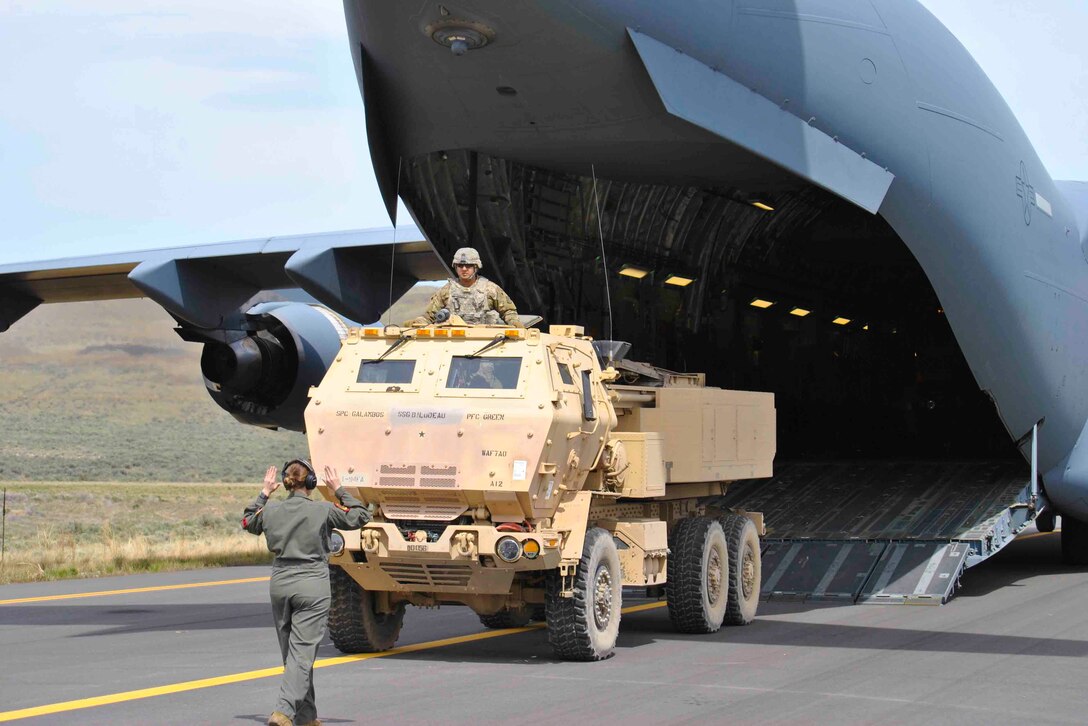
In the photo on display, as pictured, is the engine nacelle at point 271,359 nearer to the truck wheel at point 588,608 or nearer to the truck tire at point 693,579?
the truck tire at point 693,579

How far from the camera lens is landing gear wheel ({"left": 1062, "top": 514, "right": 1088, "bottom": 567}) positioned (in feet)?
66.1

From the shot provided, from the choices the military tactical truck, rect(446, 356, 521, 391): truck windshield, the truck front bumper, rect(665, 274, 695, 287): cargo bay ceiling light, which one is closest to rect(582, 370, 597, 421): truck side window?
the military tactical truck

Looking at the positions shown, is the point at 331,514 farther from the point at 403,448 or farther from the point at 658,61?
the point at 658,61

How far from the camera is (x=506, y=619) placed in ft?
43.2

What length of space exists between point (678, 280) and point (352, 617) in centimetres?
865

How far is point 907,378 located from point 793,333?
3.79 meters

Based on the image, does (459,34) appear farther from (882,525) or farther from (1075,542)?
(1075,542)

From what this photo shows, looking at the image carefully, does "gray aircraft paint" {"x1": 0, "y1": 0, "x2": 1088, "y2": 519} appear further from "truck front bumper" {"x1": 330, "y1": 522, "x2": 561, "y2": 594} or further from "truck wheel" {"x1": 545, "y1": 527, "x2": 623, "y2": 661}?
"truck front bumper" {"x1": 330, "y1": 522, "x2": 561, "y2": 594}

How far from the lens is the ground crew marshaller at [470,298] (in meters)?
12.2

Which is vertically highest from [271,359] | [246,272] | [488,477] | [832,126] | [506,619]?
[832,126]

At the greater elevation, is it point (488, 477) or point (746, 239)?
point (746, 239)

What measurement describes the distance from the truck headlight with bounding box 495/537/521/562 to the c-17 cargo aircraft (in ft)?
15.7

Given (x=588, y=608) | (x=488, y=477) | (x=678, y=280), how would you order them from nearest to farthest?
(x=488, y=477) < (x=588, y=608) < (x=678, y=280)

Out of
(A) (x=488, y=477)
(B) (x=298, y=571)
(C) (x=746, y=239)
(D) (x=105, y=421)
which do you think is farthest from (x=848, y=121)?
(D) (x=105, y=421)
